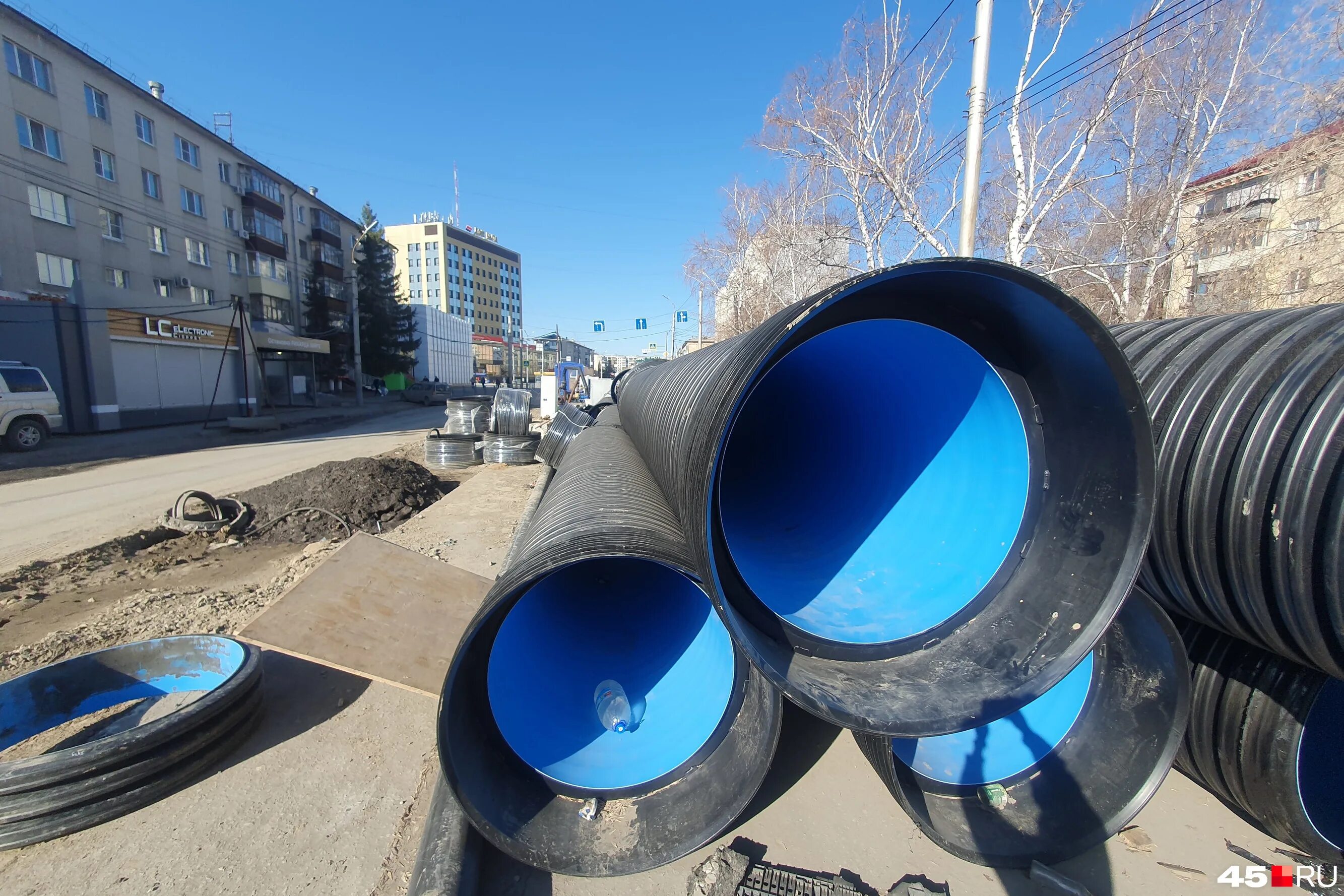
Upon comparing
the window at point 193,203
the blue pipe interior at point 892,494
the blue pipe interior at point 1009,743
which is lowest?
the blue pipe interior at point 1009,743

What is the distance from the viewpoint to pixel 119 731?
3.23m

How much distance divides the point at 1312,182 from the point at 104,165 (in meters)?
37.3

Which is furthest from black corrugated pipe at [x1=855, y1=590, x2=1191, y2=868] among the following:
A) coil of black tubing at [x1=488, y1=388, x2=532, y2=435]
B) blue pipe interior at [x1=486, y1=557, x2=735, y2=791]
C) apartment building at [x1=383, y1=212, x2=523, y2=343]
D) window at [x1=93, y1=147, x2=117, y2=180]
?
apartment building at [x1=383, y1=212, x2=523, y2=343]

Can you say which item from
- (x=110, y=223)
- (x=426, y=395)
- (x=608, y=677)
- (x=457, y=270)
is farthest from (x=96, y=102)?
(x=457, y=270)

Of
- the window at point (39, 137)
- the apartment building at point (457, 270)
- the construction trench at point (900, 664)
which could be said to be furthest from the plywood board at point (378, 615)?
the apartment building at point (457, 270)

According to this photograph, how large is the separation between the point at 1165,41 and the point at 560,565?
17528 millimetres

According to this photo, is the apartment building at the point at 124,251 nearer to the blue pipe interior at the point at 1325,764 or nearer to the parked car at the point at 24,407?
the parked car at the point at 24,407

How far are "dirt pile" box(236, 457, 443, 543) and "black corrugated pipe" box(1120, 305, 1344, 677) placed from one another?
761 cm

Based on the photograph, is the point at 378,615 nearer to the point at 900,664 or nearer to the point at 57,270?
the point at 900,664

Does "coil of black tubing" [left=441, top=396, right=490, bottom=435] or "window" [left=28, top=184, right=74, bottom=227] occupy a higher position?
"window" [left=28, top=184, right=74, bottom=227]

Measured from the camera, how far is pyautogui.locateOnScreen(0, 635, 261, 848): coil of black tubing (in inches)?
92.3

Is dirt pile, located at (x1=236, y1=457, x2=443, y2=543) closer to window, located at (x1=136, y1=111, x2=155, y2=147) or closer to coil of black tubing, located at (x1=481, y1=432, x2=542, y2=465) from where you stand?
coil of black tubing, located at (x1=481, y1=432, x2=542, y2=465)

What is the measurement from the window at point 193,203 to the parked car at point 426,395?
12847 mm

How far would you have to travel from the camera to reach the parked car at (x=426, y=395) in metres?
34.0
